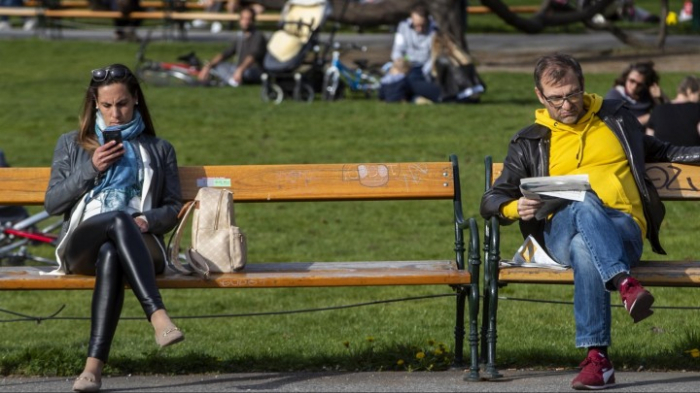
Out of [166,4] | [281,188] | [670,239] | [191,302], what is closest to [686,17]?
[166,4]

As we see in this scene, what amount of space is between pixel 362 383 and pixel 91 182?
151cm

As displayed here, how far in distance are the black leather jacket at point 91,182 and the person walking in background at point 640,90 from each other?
5.94 metres

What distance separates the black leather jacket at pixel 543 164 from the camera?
6102 millimetres

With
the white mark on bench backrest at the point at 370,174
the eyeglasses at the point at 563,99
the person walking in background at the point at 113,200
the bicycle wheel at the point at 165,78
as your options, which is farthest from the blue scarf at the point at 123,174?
the bicycle wheel at the point at 165,78

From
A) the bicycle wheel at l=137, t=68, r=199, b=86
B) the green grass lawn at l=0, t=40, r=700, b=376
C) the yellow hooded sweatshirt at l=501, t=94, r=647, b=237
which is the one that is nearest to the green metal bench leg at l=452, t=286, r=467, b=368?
the green grass lawn at l=0, t=40, r=700, b=376

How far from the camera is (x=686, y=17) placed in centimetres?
3189

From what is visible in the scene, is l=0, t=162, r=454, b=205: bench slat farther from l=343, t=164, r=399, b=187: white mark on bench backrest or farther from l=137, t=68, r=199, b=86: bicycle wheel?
l=137, t=68, r=199, b=86: bicycle wheel

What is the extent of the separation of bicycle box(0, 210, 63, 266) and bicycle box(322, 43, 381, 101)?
21.5 feet

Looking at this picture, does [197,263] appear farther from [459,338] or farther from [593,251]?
[593,251]

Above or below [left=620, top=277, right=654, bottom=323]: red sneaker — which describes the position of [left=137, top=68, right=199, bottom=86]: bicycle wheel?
below

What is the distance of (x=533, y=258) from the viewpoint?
612cm

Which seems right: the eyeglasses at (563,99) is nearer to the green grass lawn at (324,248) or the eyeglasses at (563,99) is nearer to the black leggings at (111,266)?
the green grass lawn at (324,248)

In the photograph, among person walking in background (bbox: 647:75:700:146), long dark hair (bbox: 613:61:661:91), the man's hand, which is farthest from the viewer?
long dark hair (bbox: 613:61:661:91)

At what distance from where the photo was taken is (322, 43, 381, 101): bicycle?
56.5 feet
